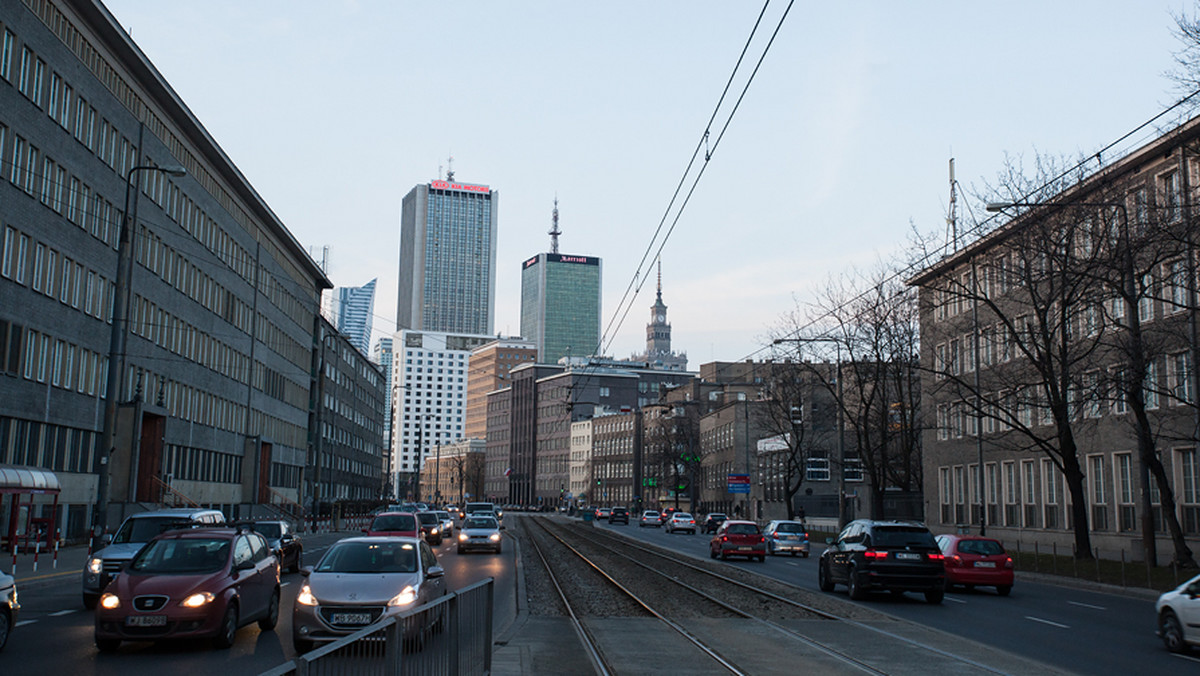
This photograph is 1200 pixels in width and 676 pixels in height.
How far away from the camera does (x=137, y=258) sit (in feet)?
162

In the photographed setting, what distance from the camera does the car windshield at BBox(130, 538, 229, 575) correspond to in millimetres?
14047

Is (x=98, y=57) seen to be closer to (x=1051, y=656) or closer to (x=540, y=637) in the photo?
(x=540, y=637)

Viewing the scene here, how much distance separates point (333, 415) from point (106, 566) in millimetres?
89285

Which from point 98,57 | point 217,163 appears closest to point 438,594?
point 98,57

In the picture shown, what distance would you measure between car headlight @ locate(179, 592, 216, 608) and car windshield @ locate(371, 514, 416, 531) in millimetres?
18584

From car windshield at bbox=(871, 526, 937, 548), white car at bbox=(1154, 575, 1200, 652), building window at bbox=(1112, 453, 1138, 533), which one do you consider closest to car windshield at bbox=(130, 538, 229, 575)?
white car at bbox=(1154, 575, 1200, 652)

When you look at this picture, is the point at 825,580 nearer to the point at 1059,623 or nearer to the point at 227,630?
the point at 1059,623

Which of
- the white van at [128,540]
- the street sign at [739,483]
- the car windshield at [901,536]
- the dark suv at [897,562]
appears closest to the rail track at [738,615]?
the dark suv at [897,562]

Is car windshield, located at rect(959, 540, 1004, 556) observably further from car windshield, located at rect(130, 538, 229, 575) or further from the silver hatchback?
car windshield, located at rect(130, 538, 229, 575)

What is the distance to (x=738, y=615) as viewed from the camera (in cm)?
1961

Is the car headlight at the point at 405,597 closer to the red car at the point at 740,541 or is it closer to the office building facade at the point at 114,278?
the office building facade at the point at 114,278

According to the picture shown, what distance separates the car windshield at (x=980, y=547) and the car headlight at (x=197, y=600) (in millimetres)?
20082

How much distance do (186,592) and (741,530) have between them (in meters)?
29.7

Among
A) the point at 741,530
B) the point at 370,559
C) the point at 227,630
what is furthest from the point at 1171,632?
the point at 741,530
